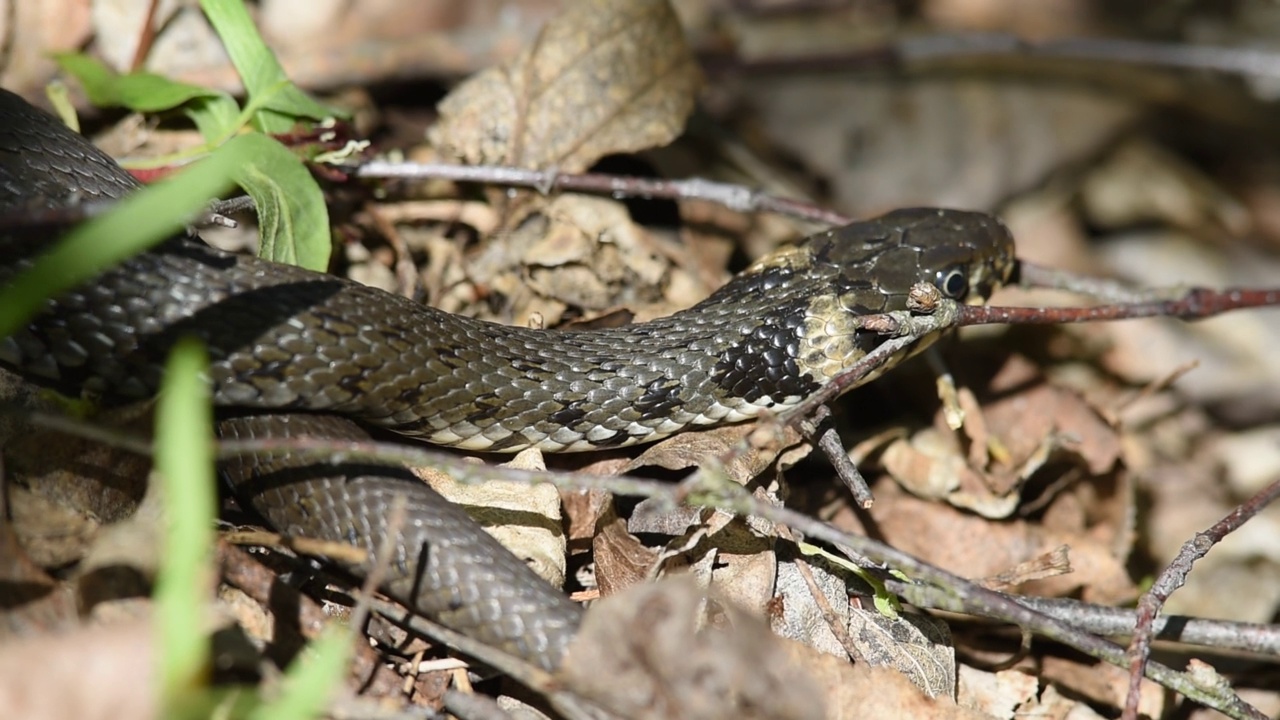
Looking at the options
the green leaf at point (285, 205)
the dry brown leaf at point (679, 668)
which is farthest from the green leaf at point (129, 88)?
the dry brown leaf at point (679, 668)

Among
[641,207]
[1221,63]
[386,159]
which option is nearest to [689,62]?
[641,207]

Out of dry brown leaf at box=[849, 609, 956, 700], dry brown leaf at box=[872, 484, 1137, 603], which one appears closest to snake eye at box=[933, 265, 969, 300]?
dry brown leaf at box=[872, 484, 1137, 603]

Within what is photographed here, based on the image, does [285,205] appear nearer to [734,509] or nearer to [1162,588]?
[734,509]

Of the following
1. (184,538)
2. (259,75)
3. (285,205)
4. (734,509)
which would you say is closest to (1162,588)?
(734,509)

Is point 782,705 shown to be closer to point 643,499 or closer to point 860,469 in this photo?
point 643,499

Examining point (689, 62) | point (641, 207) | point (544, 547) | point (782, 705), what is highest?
point (689, 62)

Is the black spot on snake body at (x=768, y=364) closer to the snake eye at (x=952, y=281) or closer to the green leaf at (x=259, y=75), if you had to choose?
the snake eye at (x=952, y=281)
